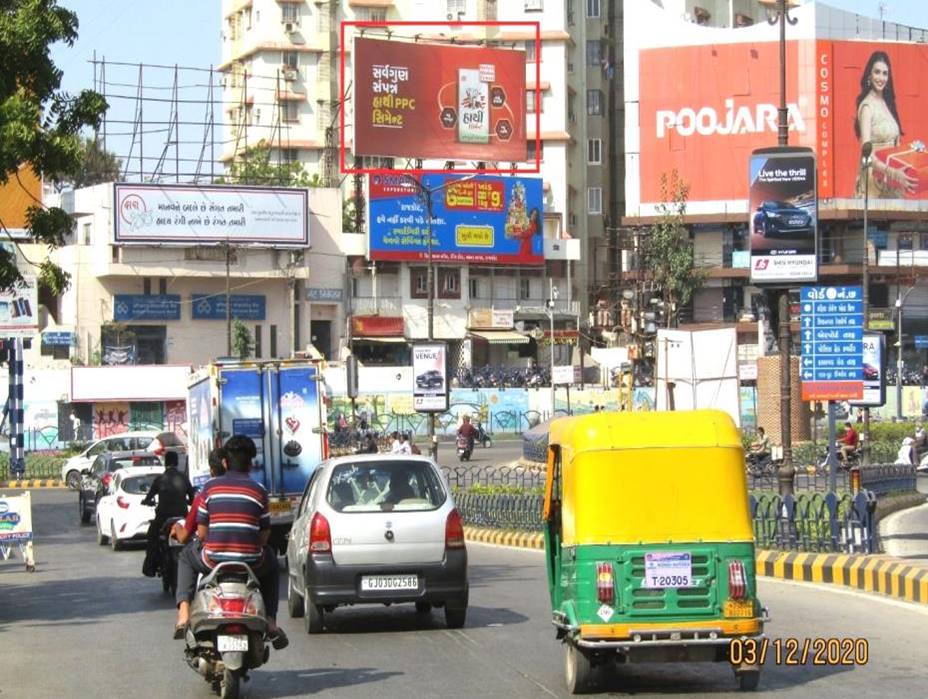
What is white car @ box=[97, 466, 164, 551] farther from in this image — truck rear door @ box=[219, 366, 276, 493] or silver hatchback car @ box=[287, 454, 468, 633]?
silver hatchback car @ box=[287, 454, 468, 633]

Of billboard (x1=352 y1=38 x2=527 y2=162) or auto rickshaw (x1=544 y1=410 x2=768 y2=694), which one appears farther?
billboard (x1=352 y1=38 x2=527 y2=162)

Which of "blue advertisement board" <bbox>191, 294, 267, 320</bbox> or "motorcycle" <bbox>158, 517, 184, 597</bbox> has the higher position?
"blue advertisement board" <bbox>191, 294, 267, 320</bbox>

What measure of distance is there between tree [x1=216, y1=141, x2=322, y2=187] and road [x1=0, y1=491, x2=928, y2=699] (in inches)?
2727

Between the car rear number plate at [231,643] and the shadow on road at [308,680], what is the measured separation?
846mm

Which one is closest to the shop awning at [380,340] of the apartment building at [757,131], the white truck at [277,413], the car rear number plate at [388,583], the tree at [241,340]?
the tree at [241,340]

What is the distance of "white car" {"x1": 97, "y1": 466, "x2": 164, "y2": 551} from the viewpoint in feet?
91.1

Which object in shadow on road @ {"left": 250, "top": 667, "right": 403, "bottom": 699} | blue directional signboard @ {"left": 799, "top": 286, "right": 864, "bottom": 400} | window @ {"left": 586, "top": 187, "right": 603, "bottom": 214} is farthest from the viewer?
window @ {"left": 586, "top": 187, "right": 603, "bottom": 214}

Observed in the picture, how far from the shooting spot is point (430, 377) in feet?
110

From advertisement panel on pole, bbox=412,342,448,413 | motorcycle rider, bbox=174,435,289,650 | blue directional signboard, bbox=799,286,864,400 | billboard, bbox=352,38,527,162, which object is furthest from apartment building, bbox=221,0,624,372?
motorcycle rider, bbox=174,435,289,650

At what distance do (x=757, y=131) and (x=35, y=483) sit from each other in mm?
44763

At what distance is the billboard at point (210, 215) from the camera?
77.4 metres

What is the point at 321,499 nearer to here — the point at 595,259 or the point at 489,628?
the point at 489,628

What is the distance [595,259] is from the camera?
3839 inches
